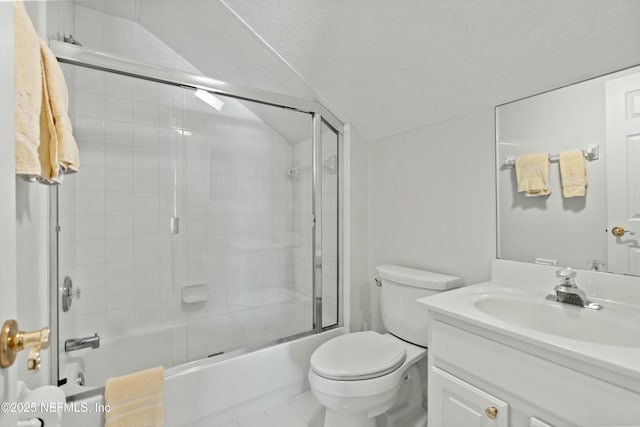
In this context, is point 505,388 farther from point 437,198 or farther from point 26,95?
point 26,95

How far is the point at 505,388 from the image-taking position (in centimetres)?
90

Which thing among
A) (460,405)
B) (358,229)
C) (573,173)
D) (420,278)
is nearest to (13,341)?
(460,405)

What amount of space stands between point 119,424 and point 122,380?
17cm

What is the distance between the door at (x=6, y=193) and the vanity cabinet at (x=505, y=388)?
1.14 m

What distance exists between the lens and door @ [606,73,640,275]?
102cm

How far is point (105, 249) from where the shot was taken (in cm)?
171

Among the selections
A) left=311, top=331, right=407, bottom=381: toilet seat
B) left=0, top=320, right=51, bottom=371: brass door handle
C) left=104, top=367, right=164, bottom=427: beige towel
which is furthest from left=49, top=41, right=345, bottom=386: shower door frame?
left=0, top=320, right=51, bottom=371: brass door handle

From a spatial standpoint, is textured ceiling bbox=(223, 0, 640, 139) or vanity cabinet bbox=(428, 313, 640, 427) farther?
textured ceiling bbox=(223, 0, 640, 139)

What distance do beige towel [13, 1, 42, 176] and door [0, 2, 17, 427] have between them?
6.7 inches

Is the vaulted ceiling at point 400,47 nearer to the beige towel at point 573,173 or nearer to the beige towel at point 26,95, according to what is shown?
the beige towel at point 573,173

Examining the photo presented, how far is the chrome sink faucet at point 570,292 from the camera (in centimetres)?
103

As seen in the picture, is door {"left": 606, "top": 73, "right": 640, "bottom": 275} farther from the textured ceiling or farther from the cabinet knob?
the cabinet knob

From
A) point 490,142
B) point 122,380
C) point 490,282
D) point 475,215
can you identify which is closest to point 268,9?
point 490,142

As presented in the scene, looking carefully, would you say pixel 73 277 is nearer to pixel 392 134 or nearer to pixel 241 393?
pixel 241 393
